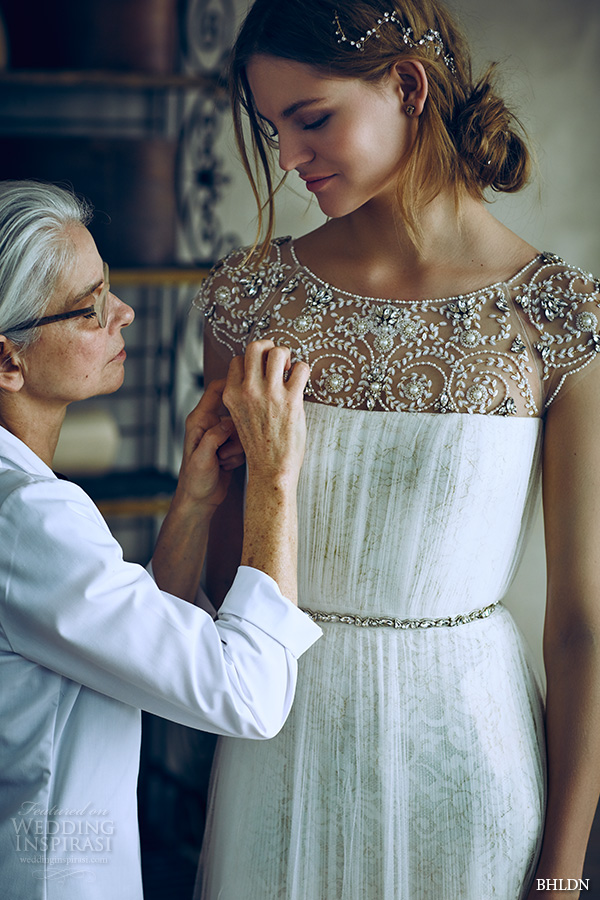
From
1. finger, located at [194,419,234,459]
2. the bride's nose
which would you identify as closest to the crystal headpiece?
the bride's nose

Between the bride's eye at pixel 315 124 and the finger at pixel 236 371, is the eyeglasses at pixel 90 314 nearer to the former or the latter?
the finger at pixel 236 371

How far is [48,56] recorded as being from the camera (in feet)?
6.44

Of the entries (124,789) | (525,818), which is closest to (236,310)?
(124,789)

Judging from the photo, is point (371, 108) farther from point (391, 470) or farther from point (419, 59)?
point (391, 470)

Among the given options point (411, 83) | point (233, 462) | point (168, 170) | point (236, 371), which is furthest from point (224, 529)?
point (168, 170)

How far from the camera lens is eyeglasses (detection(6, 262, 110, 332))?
107 centimetres

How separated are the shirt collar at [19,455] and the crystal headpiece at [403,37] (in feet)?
2.05

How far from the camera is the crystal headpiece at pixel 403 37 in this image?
41.7 inches

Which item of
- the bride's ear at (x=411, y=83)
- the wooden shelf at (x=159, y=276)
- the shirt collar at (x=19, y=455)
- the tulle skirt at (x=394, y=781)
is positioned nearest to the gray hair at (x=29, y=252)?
the shirt collar at (x=19, y=455)

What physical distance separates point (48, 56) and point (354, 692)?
1.60m

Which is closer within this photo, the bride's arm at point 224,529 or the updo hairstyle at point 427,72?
the updo hairstyle at point 427,72

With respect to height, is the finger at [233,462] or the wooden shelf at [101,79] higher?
the wooden shelf at [101,79]

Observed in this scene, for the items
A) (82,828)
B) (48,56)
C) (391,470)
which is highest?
(48,56)

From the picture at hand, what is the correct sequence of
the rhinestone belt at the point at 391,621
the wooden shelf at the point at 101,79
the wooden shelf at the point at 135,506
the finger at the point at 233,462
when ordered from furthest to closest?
1. the wooden shelf at the point at 135,506
2. the wooden shelf at the point at 101,79
3. the finger at the point at 233,462
4. the rhinestone belt at the point at 391,621
